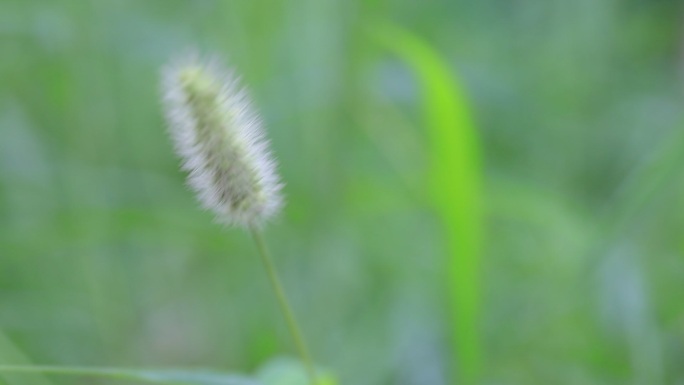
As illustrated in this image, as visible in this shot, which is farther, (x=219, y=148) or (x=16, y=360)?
(x=16, y=360)

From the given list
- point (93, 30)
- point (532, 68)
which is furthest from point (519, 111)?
point (93, 30)

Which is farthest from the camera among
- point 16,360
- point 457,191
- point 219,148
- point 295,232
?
point 295,232

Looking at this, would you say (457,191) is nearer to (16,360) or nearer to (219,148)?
(219,148)

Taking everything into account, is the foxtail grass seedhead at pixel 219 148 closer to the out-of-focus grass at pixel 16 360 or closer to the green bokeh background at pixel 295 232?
the out-of-focus grass at pixel 16 360

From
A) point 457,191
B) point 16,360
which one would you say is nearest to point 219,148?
point 457,191

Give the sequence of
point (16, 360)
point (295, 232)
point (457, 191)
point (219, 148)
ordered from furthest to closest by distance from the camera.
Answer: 1. point (295, 232)
2. point (16, 360)
3. point (457, 191)
4. point (219, 148)

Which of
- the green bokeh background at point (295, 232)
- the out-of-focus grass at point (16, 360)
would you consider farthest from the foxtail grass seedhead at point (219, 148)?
the green bokeh background at point (295, 232)
